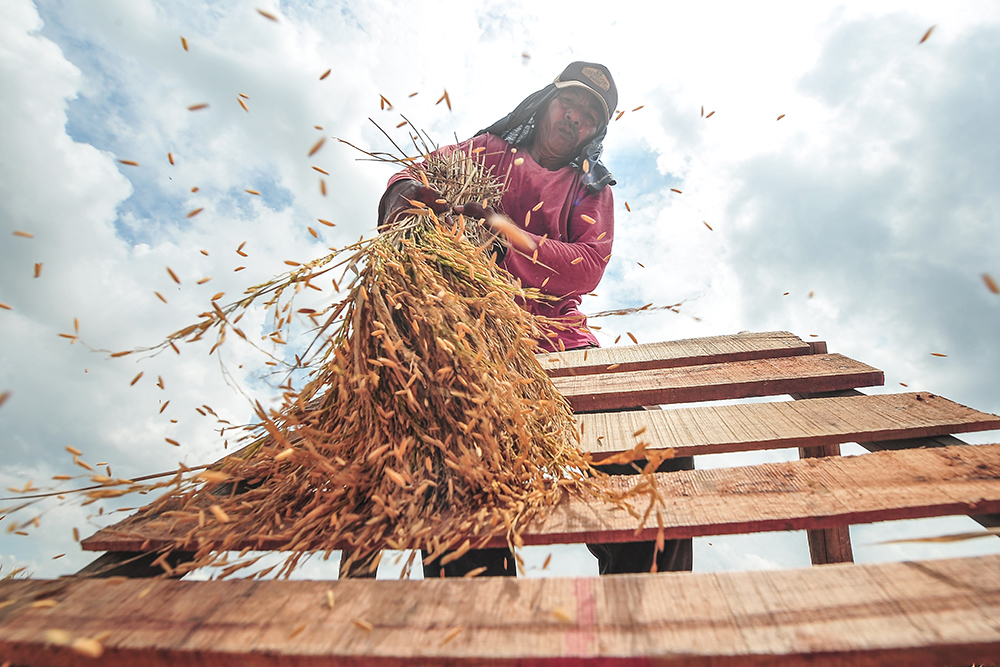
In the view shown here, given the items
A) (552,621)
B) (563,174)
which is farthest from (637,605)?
(563,174)

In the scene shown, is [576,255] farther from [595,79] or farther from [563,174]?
[595,79]

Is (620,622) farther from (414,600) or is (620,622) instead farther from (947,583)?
(947,583)

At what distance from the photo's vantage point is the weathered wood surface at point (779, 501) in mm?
847

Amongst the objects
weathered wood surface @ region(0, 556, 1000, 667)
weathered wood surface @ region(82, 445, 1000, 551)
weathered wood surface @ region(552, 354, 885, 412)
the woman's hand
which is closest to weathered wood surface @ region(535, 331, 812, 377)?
weathered wood surface @ region(552, 354, 885, 412)

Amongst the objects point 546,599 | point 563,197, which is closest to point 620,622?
point 546,599

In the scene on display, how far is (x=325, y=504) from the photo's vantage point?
87 cm

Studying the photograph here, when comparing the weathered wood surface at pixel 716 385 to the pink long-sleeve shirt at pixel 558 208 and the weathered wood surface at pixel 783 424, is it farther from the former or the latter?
the pink long-sleeve shirt at pixel 558 208

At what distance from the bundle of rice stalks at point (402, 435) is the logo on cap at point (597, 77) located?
→ 8.05ft

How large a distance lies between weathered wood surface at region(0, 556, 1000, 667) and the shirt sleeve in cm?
158

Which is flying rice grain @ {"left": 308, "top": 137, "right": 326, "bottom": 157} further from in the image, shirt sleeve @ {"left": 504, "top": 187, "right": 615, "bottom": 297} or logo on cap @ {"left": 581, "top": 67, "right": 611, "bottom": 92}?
logo on cap @ {"left": 581, "top": 67, "right": 611, "bottom": 92}

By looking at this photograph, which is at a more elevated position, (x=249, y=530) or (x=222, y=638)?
(x=249, y=530)

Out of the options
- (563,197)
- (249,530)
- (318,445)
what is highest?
(563,197)

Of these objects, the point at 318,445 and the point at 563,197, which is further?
the point at 563,197

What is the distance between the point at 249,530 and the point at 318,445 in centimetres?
19
